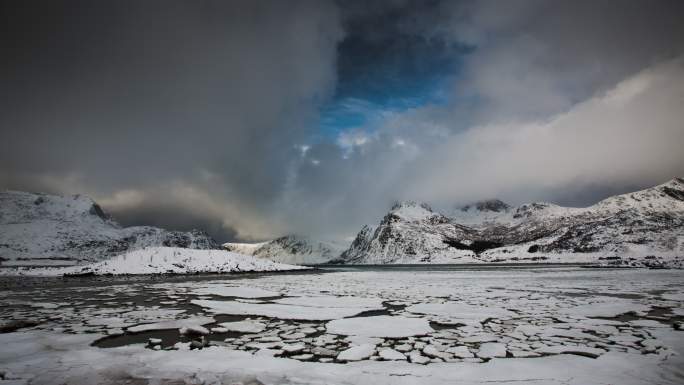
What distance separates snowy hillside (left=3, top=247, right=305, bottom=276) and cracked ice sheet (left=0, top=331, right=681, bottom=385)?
135ft

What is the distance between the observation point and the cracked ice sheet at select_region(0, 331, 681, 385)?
4867 mm

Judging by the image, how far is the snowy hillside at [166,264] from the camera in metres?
41.3

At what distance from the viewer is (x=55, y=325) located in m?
9.01

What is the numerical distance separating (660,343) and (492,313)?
4.35 m

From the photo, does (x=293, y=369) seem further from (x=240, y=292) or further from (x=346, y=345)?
(x=240, y=292)

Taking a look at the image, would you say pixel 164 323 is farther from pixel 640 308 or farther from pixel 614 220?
pixel 614 220

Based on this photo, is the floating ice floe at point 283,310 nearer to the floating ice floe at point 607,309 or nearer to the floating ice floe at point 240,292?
the floating ice floe at point 240,292

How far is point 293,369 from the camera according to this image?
5.38 meters

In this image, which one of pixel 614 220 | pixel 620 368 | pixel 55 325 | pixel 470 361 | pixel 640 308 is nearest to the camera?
pixel 620 368

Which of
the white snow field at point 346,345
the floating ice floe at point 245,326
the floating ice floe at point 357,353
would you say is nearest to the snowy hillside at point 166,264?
the white snow field at point 346,345

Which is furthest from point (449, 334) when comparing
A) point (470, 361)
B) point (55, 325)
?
point (55, 325)

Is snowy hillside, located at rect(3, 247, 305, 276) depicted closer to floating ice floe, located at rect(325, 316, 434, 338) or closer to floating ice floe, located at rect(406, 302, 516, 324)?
floating ice floe, located at rect(406, 302, 516, 324)

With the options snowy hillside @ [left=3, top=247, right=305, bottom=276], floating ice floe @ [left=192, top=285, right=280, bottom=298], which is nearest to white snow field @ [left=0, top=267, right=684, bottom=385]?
floating ice floe @ [left=192, top=285, right=280, bottom=298]

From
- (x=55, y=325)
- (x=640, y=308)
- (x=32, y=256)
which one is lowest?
(x=640, y=308)
